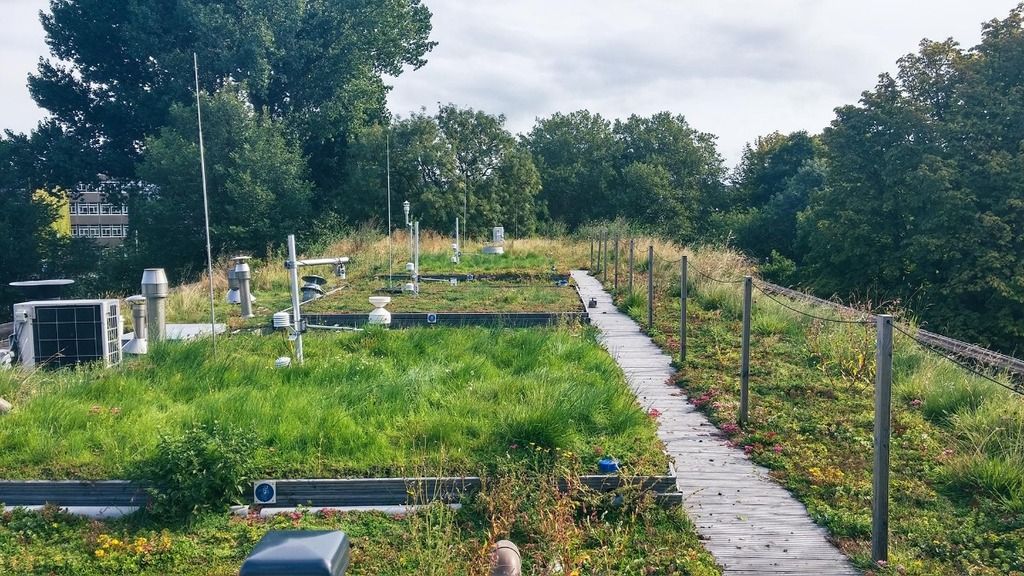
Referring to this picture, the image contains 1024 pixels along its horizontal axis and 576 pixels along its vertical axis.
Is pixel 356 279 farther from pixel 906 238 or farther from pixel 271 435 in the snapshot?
pixel 906 238

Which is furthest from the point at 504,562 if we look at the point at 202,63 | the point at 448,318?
the point at 202,63

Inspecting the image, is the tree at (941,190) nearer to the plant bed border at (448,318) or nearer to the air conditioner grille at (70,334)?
the plant bed border at (448,318)

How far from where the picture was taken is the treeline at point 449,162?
1867cm

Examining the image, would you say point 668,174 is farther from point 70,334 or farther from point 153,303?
point 70,334

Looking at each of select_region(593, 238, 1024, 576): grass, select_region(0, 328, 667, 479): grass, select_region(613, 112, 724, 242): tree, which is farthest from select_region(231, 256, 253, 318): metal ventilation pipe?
select_region(613, 112, 724, 242): tree

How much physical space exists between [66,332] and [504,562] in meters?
6.19

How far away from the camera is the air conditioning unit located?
7.21 metres

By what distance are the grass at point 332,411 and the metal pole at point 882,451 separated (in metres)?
1.27

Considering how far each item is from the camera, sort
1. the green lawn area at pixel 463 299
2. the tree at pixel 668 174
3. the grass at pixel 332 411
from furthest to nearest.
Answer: the tree at pixel 668 174 → the green lawn area at pixel 463 299 → the grass at pixel 332 411

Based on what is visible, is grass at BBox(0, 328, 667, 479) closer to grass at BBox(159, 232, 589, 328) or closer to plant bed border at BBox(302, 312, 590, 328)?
plant bed border at BBox(302, 312, 590, 328)

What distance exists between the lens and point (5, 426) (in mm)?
5000

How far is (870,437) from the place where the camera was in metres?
5.57

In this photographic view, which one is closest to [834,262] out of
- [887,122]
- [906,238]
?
[906,238]

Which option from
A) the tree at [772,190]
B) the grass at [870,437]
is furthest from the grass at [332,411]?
the tree at [772,190]
